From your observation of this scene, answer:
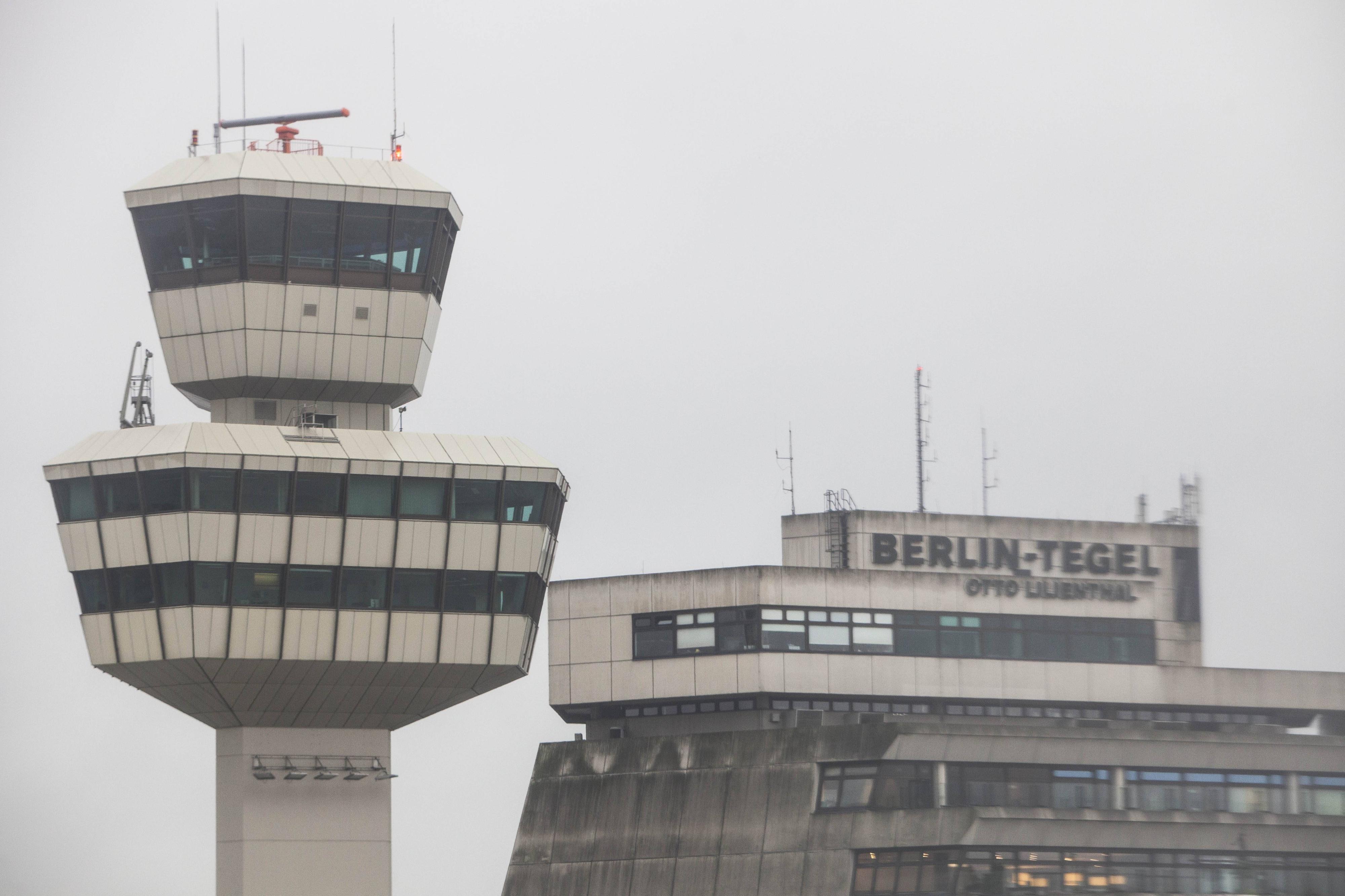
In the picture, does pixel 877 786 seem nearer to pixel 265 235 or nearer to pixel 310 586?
pixel 310 586

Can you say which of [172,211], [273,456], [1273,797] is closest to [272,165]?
[172,211]

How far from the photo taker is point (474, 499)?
276 feet

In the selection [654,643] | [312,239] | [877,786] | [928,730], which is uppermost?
[312,239]

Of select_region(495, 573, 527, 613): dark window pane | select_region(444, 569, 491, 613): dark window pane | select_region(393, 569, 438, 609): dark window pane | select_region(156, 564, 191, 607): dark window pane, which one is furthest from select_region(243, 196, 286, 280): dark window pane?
select_region(495, 573, 527, 613): dark window pane

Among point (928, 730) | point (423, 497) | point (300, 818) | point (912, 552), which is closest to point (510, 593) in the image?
point (423, 497)

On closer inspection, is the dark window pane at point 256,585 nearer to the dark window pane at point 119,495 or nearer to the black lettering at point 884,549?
the dark window pane at point 119,495

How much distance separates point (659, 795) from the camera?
106m

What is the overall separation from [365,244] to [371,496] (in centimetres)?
863

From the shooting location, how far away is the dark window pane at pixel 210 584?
80.9 metres

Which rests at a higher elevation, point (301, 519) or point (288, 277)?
point (288, 277)

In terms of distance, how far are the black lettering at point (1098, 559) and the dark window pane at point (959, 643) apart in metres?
7.15

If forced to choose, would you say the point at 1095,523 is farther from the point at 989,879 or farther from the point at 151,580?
the point at 151,580

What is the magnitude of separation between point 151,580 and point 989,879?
33.5 metres

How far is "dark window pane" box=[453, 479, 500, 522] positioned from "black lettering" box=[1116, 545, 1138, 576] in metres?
40.8
